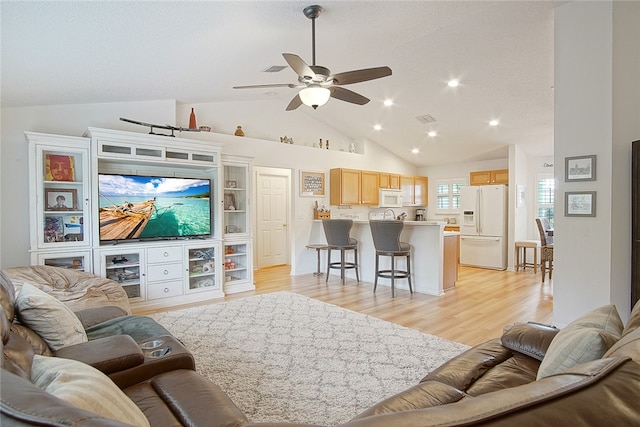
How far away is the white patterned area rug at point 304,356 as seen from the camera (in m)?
2.14

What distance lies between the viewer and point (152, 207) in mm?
4465

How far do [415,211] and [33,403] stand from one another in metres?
9.20

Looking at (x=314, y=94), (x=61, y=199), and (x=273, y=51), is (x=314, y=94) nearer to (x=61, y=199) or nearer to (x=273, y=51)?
(x=273, y=51)

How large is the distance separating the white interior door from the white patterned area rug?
324 centimetres

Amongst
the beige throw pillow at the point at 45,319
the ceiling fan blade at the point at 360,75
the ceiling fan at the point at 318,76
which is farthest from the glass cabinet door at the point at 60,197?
the ceiling fan blade at the point at 360,75

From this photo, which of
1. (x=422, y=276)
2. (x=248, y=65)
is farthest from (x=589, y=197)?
(x=248, y=65)

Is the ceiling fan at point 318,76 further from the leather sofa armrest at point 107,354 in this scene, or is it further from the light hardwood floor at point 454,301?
the light hardwood floor at point 454,301

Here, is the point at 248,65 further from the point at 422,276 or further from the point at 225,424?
the point at 422,276

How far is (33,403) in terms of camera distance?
1.89 feet

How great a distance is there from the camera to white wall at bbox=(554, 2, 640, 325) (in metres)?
2.91

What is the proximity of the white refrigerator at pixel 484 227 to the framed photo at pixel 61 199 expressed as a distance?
23.3 feet

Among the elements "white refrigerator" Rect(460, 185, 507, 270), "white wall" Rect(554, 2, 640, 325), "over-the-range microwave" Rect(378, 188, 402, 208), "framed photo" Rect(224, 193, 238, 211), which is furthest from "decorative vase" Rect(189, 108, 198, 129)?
"white refrigerator" Rect(460, 185, 507, 270)

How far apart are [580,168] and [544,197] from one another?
5.16 m

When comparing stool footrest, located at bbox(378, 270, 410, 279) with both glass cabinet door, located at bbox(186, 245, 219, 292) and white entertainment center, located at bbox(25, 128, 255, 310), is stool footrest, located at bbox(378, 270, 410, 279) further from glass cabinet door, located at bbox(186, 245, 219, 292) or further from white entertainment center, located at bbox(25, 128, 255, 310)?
glass cabinet door, located at bbox(186, 245, 219, 292)
